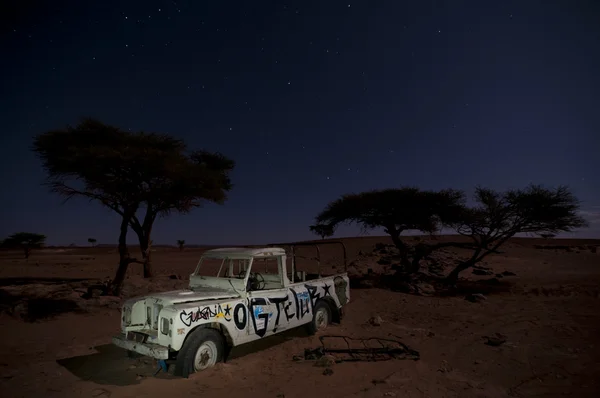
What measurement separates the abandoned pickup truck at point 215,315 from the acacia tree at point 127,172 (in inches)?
259

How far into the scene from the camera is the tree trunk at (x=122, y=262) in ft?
39.5

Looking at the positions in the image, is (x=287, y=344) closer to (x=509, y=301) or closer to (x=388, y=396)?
(x=388, y=396)

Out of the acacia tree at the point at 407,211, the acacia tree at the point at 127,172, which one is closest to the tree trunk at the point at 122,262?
the acacia tree at the point at 127,172

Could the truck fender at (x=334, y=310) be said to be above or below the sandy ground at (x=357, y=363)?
above

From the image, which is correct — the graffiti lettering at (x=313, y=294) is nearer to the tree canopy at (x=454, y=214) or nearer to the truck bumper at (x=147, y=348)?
the truck bumper at (x=147, y=348)

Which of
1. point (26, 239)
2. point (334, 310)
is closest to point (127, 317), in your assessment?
point (334, 310)

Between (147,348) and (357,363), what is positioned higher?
(147,348)

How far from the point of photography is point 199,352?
5.40 metres

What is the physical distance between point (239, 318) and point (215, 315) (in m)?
0.55

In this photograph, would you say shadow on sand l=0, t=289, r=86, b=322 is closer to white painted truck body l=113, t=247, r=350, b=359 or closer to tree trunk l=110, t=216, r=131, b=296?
tree trunk l=110, t=216, r=131, b=296

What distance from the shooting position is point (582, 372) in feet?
17.8

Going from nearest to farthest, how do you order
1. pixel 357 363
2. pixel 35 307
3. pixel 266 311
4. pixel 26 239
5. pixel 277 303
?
pixel 357 363
pixel 266 311
pixel 277 303
pixel 35 307
pixel 26 239

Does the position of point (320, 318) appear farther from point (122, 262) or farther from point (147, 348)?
point (122, 262)

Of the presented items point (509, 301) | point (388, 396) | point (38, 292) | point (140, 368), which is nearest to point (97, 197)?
point (38, 292)
